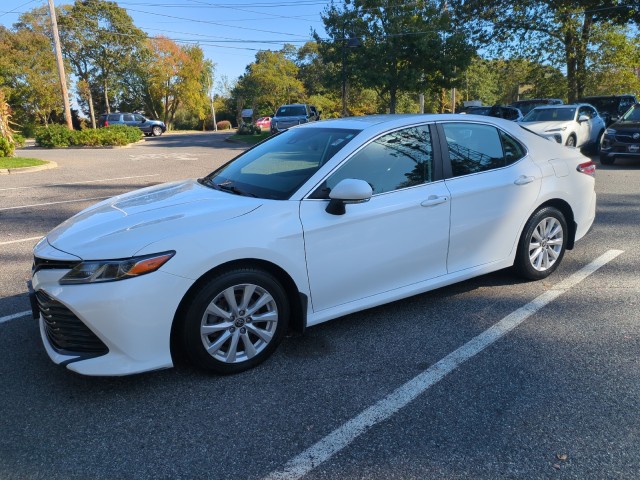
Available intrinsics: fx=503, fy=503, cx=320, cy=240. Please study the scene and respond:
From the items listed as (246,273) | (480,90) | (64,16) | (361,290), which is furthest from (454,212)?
(480,90)

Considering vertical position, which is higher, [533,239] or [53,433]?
[533,239]

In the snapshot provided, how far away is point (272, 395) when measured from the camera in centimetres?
294

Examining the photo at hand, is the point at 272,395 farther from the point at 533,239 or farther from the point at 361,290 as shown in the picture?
the point at 533,239

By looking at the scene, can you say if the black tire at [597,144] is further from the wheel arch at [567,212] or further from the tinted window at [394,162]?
the tinted window at [394,162]

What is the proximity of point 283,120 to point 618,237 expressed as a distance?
19928mm

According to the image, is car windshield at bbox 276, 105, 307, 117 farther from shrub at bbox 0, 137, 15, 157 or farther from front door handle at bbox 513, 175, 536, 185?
front door handle at bbox 513, 175, 536, 185

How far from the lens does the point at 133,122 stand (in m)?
36.8

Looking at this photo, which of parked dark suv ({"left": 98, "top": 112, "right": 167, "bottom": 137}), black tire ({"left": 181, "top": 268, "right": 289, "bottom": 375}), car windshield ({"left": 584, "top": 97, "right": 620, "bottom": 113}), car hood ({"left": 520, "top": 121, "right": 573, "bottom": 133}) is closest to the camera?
black tire ({"left": 181, "top": 268, "right": 289, "bottom": 375})

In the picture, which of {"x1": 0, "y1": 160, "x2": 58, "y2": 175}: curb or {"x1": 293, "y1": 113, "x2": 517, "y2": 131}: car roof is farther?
{"x1": 0, "y1": 160, "x2": 58, "y2": 175}: curb

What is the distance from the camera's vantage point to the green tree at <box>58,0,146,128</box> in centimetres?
4925

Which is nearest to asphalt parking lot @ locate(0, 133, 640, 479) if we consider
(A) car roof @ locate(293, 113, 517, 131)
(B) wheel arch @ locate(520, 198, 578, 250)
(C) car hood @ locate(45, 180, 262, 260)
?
(B) wheel arch @ locate(520, 198, 578, 250)

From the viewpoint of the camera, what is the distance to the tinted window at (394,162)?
3.56m

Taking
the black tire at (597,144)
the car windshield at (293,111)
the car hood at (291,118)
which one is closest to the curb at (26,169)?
the car hood at (291,118)

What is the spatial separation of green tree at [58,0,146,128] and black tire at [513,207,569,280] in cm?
5227
